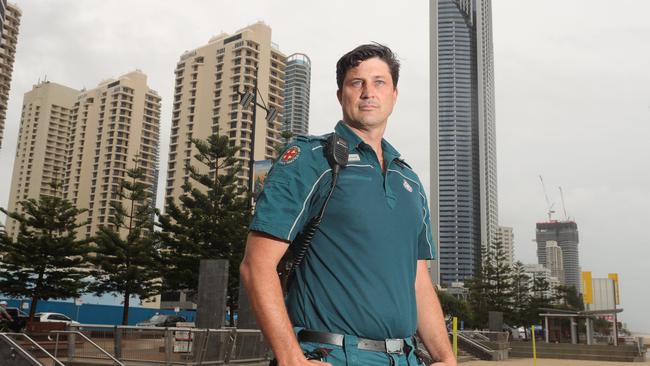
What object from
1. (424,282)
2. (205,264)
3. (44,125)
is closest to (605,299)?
(205,264)

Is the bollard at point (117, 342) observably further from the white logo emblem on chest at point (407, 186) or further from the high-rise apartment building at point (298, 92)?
the high-rise apartment building at point (298, 92)

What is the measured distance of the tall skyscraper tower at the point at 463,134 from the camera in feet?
554

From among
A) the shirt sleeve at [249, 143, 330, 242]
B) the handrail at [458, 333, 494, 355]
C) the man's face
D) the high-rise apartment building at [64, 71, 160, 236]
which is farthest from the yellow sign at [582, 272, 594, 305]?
the high-rise apartment building at [64, 71, 160, 236]

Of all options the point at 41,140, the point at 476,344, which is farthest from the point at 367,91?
the point at 41,140

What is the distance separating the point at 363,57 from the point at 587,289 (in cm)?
3516

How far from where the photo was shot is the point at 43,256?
32250mm

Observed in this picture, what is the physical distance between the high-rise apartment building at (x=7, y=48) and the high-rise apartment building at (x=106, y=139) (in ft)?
69.2

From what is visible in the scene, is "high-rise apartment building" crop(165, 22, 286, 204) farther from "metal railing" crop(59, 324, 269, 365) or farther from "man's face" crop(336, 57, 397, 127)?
"man's face" crop(336, 57, 397, 127)

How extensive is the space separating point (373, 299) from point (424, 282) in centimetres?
44

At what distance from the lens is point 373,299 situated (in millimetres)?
1677

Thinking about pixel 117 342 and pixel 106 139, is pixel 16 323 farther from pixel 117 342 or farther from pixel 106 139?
pixel 106 139

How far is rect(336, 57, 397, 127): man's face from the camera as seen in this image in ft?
6.36

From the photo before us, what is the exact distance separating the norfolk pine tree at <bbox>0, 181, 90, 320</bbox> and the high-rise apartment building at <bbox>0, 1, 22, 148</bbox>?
74189 millimetres

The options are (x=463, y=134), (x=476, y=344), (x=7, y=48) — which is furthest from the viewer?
(x=463, y=134)
